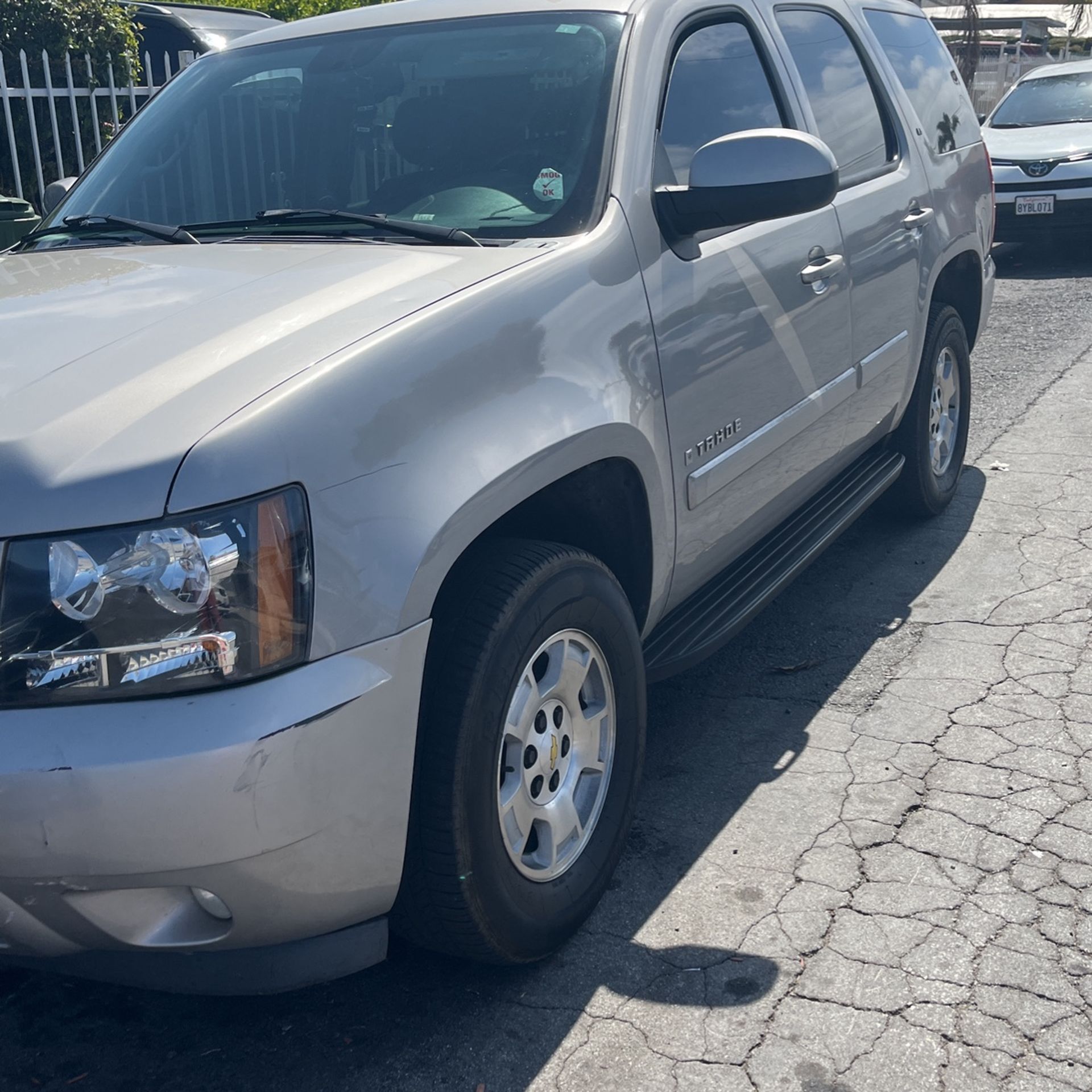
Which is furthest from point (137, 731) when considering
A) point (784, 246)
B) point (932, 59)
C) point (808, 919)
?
point (932, 59)

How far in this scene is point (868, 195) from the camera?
174 inches

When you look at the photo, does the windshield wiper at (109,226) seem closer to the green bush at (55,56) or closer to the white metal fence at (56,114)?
the white metal fence at (56,114)

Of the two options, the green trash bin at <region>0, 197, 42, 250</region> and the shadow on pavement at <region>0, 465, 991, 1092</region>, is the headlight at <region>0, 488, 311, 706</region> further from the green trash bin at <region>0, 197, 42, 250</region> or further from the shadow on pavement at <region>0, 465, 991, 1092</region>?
the green trash bin at <region>0, 197, 42, 250</region>

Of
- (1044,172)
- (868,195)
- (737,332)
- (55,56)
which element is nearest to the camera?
(737,332)

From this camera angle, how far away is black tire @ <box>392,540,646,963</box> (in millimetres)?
2426

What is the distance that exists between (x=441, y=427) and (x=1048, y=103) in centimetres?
1281

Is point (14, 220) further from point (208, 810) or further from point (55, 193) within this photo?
point (208, 810)

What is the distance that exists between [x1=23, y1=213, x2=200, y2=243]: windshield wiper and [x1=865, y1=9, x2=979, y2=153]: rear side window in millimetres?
2860

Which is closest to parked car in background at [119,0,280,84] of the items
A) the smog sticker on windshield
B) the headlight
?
the smog sticker on windshield

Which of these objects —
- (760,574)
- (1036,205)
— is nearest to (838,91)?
(760,574)

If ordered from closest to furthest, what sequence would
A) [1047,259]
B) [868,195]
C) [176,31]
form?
[868,195]
[176,31]
[1047,259]

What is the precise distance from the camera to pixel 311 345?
7.87 ft

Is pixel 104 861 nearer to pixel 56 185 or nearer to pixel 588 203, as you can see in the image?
pixel 588 203

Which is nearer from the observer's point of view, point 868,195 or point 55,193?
point 55,193
